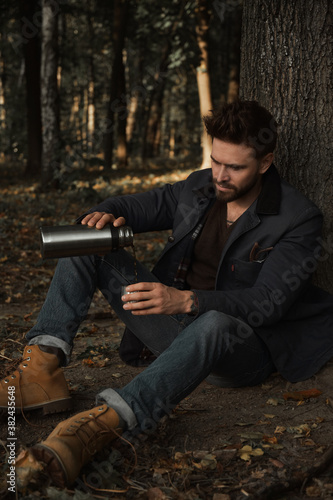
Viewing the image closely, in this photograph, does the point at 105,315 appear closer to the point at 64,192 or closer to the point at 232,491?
the point at 232,491

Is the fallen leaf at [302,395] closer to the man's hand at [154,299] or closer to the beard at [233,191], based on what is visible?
the man's hand at [154,299]

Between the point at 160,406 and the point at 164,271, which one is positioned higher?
the point at 164,271

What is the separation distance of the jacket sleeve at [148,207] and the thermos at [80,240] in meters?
0.48

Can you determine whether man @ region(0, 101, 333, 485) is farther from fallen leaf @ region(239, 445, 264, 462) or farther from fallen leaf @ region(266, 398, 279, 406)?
fallen leaf @ region(239, 445, 264, 462)

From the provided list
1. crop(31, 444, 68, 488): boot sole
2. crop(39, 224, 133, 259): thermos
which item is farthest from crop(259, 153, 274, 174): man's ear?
crop(31, 444, 68, 488): boot sole

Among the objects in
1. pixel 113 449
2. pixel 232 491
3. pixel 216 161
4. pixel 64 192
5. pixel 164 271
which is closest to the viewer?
pixel 232 491

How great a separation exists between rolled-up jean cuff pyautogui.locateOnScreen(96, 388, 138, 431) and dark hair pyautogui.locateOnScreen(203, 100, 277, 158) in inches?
61.2

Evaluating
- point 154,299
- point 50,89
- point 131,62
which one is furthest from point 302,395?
point 131,62

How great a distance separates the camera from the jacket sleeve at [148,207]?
360 cm

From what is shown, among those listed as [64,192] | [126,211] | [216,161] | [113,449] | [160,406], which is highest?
[216,161]

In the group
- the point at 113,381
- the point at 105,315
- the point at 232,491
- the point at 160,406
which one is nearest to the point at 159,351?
the point at 113,381

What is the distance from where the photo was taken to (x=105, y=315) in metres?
5.22

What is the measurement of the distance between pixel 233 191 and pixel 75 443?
1.65m

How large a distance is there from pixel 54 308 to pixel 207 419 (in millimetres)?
1034
